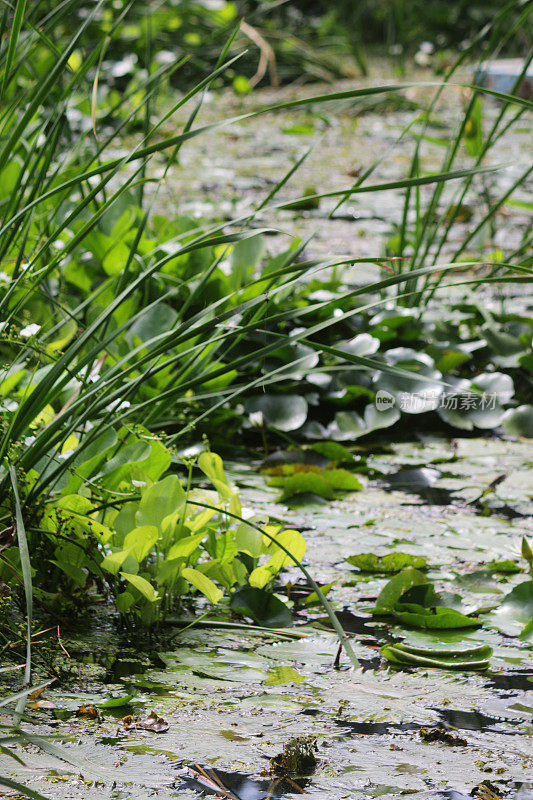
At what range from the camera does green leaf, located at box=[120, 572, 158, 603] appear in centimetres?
101

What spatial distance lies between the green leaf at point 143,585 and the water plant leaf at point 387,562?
14.3 inches

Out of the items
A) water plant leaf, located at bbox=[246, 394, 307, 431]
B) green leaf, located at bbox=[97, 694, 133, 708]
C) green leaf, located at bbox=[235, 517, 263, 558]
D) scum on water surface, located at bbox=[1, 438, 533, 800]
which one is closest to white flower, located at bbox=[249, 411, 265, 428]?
water plant leaf, located at bbox=[246, 394, 307, 431]

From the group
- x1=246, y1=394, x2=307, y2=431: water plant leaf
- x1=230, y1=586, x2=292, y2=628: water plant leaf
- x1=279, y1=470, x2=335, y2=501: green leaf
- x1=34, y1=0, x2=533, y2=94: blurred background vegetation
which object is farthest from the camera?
x1=34, y1=0, x2=533, y2=94: blurred background vegetation

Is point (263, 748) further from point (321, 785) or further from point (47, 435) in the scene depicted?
point (47, 435)

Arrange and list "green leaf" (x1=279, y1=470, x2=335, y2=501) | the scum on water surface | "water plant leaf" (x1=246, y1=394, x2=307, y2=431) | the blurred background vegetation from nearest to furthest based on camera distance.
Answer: the scum on water surface < "green leaf" (x1=279, y1=470, x2=335, y2=501) < "water plant leaf" (x1=246, y1=394, x2=307, y2=431) < the blurred background vegetation

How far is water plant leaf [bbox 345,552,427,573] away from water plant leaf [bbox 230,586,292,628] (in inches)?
7.3

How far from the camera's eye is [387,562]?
130cm

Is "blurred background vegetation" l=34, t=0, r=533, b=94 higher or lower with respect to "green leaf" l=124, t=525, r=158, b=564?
higher

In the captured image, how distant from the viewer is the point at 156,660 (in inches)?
40.9

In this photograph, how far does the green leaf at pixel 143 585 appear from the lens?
101 centimetres

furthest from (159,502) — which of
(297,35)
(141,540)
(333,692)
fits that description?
(297,35)

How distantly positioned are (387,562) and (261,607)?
0.24m

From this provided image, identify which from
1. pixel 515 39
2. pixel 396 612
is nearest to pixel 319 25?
pixel 515 39

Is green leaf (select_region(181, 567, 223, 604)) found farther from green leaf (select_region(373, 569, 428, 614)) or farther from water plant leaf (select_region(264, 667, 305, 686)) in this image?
green leaf (select_region(373, 569, 428, 614))
